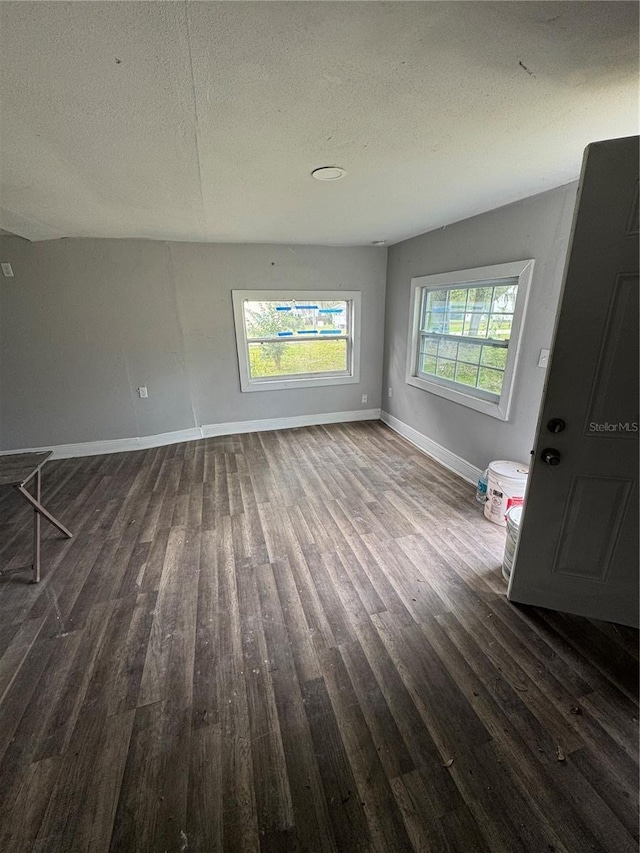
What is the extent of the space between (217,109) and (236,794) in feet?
7.78

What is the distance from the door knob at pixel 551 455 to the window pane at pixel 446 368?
1.88m

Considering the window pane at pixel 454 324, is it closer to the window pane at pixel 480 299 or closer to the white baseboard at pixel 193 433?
the window pane at pixel 480 299

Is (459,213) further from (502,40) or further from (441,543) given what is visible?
(441,543)

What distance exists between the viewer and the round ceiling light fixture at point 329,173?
165cm

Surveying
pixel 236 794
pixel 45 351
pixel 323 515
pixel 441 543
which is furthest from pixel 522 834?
pixel 45 351

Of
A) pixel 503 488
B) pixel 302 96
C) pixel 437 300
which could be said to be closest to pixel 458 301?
pixel 437 300

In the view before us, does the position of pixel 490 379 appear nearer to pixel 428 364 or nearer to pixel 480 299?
pixel 480 299

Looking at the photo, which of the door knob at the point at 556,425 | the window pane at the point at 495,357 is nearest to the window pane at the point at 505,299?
the window pane at the point at 495,357

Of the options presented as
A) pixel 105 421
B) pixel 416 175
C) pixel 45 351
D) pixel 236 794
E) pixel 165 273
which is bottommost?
pixel 236 794

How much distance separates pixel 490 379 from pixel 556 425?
1473mm

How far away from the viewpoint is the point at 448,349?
10.6 ft

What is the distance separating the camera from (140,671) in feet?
4.79

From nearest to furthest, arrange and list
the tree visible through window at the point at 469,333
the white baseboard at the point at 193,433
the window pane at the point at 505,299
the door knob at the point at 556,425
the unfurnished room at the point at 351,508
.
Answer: the unfurnished room at the point at 351,508 → the door knob at the point at 556,425 → the window pane at the point at 505,299 → the tree visible through window at the point at 469,333 → the white baseboard at the point at 193,433

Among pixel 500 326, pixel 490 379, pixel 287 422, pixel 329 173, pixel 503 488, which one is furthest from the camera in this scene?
pixel 287 422
